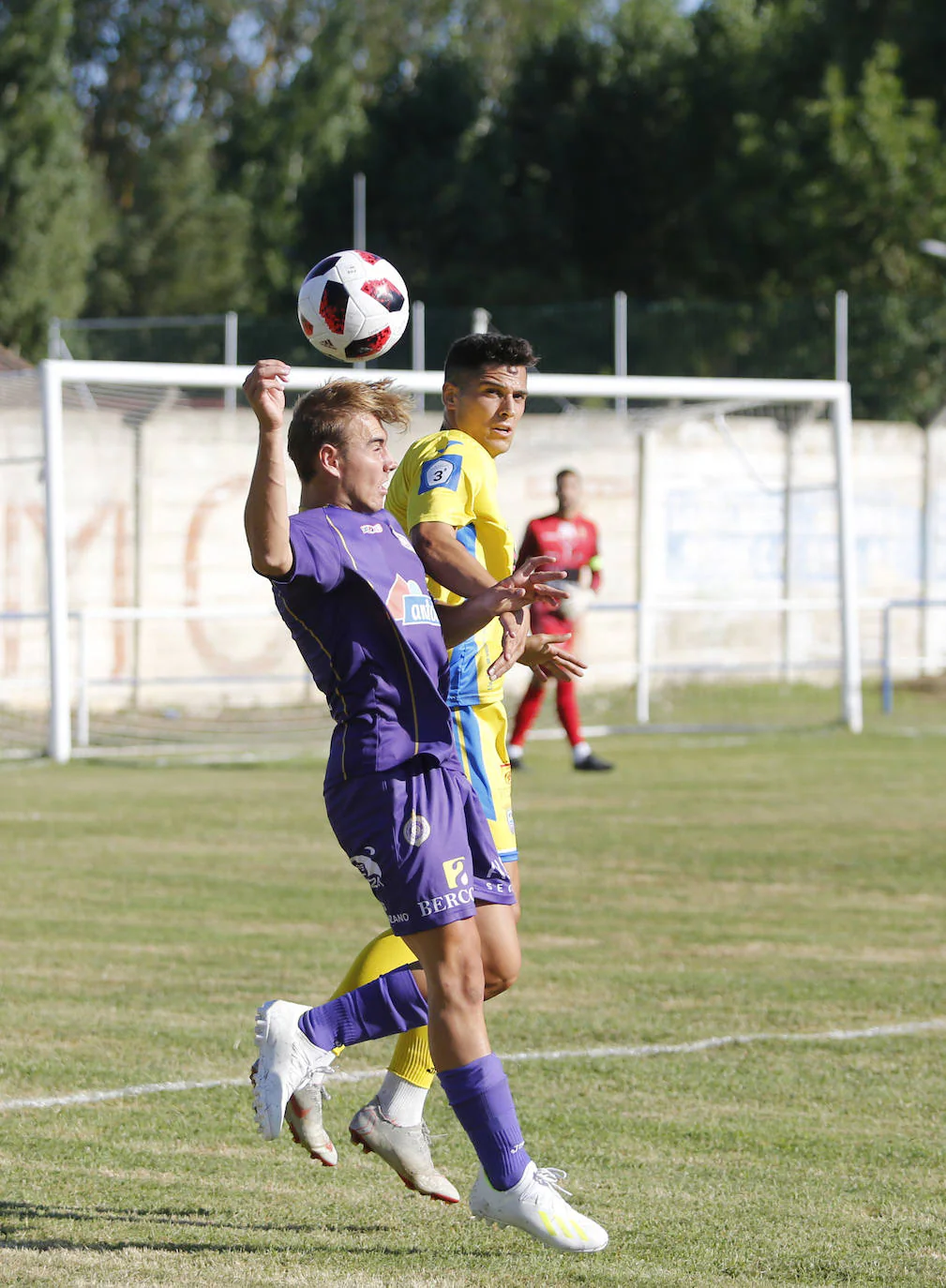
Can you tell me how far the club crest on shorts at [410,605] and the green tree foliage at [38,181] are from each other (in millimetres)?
36391

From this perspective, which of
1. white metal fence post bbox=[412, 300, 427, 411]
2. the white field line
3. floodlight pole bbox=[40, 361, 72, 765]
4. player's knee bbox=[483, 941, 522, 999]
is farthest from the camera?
white metal fence post bbox=[412, 300, 427, 411]

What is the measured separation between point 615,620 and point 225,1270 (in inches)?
696

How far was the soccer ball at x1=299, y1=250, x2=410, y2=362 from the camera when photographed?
16.4ft

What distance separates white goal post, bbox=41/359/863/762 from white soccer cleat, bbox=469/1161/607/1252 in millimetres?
8063

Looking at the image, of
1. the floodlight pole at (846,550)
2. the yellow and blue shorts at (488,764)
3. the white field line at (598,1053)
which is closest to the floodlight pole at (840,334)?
the floodlight pole at (846,550)

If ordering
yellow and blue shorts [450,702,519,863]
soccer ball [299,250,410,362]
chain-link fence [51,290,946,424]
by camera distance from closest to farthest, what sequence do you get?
1. yellow and blue shorts [450,702,519,863]
2. soccer ball [299,250,410,362]
3. chain-link fence [51,290,946,424]

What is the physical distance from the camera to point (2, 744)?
15.8 meters

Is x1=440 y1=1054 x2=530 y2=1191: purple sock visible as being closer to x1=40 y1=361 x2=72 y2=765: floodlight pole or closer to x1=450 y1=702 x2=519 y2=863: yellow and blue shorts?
x1=450 y1=702 x2=519 y2=863: yellow and blue shorts

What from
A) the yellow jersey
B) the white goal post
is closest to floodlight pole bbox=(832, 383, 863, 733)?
the white goal post

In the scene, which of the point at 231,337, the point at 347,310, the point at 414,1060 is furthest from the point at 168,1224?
the point at 231,337

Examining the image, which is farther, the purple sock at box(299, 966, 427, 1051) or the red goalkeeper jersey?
the red goalkeeper jersey

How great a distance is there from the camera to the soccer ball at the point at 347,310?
5.00 m

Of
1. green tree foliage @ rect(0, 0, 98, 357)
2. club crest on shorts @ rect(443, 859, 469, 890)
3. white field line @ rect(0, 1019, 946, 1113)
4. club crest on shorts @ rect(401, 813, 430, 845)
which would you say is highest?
green tree foliage @ rect(0, 0, 98, 357)

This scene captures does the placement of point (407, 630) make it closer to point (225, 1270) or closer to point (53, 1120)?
point (225, 1270)
